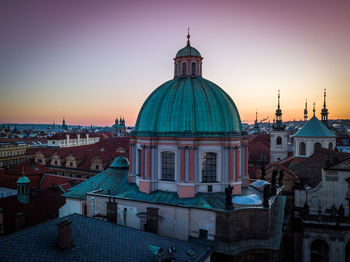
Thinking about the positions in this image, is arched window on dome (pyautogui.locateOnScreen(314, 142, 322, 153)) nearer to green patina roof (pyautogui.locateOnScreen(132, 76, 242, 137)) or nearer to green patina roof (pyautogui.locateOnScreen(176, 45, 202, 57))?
green patina roof (pyautogui.locateOnScreen(132, 76, 242, 137))

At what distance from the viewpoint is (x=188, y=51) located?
27.0 m

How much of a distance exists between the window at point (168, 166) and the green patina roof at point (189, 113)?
1.87m

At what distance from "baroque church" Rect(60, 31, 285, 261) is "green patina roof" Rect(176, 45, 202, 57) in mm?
402

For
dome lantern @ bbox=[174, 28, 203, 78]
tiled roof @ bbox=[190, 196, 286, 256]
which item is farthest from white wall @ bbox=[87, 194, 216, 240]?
dome lantern @ bbox=[174, 28, 203, 78]

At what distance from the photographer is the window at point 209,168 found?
23.3 metres

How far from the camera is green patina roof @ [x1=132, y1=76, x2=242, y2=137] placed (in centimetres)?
2302

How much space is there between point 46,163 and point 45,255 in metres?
56.6

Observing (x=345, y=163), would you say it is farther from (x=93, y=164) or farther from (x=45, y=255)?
(x=93, y=164)

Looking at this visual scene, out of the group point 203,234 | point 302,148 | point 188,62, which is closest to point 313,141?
point 302,148

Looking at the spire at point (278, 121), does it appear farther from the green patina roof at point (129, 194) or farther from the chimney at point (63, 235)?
the chimney at point (63, 235)

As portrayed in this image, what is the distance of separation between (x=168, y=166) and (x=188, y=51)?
11494mm

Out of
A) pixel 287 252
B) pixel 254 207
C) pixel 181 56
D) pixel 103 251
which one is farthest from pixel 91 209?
pixel 287 252

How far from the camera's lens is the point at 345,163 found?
29.6 metres

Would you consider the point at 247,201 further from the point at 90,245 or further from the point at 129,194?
the point at 90,245
